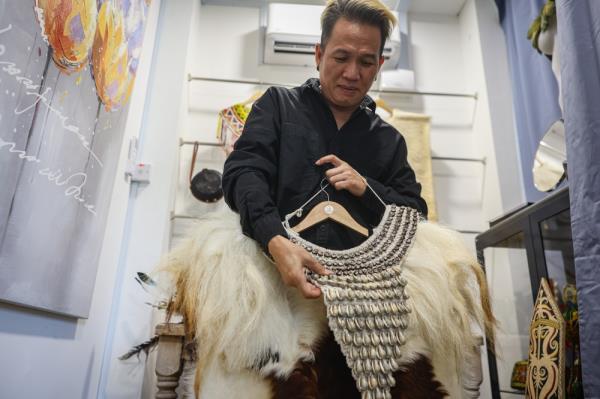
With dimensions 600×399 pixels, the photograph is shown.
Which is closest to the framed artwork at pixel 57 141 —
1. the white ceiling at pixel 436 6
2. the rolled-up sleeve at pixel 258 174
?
the rolled-up sleeve at pixel 258 174

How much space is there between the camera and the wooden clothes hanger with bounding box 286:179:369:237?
83cm

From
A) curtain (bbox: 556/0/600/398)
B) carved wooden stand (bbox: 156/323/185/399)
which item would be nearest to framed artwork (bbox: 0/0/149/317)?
carved wooden stand (bbox: 156/323/185/399)

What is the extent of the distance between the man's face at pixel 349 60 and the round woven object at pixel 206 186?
3.31 feet

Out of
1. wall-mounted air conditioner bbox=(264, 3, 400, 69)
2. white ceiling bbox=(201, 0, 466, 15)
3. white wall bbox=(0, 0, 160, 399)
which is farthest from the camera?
white ceiling bbox=(201, 0, 466, 15)

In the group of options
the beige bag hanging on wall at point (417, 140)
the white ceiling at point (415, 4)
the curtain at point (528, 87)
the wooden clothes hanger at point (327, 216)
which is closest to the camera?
the wooden clothes hanger at point (327, 216)

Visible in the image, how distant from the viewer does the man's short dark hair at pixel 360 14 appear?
36.0 inches

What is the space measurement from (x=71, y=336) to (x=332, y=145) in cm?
90

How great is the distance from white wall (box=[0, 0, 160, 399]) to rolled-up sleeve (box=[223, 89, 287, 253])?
52 centimetres

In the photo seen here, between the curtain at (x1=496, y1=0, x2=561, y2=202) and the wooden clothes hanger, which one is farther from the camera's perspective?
the curtain at (x1=496, y1=0, x2=561, y2=202)

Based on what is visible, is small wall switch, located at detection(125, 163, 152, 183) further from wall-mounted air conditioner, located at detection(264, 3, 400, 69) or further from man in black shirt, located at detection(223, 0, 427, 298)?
man in black shirt, located at detection(223, 0, 427, 298)

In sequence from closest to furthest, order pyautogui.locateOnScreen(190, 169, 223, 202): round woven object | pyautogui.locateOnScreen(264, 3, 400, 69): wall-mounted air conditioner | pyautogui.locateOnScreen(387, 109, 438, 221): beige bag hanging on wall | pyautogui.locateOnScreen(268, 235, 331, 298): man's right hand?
1. pyautogui.locateOnScreen(268, 235, 331, 298): man's right hand
2. pyautogui.locateOnScreen(190, 169, 223, 202): round woven object
3. pyautogui.locateOnScreen(387, 109, 438, 221): beige bag hanging on wall
4. pyautogui.locateOnScreen(264, 3, 400, 69): wall-mounted air conditioner

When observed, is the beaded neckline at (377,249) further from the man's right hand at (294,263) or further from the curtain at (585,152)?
the curtain at (585,152)

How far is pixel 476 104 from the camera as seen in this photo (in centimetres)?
221

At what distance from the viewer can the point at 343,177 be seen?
33.3 inches
